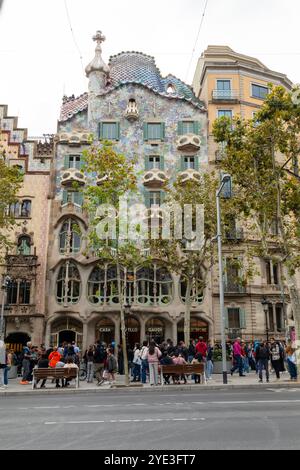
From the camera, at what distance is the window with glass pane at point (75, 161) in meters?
35.6

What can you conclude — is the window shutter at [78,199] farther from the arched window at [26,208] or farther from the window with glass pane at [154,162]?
the window with glass pane at [154,162]

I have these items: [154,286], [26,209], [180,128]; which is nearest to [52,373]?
[154,286]

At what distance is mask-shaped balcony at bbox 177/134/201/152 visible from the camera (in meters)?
36.1

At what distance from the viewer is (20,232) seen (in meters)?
33.8

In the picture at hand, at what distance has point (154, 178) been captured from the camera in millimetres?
35031

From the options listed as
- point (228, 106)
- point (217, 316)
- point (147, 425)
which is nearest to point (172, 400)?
point (147, 425)

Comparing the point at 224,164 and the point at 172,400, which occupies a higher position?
the point at 224,164

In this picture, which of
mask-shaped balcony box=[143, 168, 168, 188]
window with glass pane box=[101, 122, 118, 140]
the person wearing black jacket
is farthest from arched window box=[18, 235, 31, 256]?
the person wearing black jacket

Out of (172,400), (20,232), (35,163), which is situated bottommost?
(172,400)

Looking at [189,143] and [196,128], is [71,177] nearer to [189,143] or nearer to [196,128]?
[189,143]

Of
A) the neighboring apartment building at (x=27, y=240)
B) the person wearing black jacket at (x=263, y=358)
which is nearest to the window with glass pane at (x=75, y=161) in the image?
the neighboring apartment building at (x=27, y=240)
